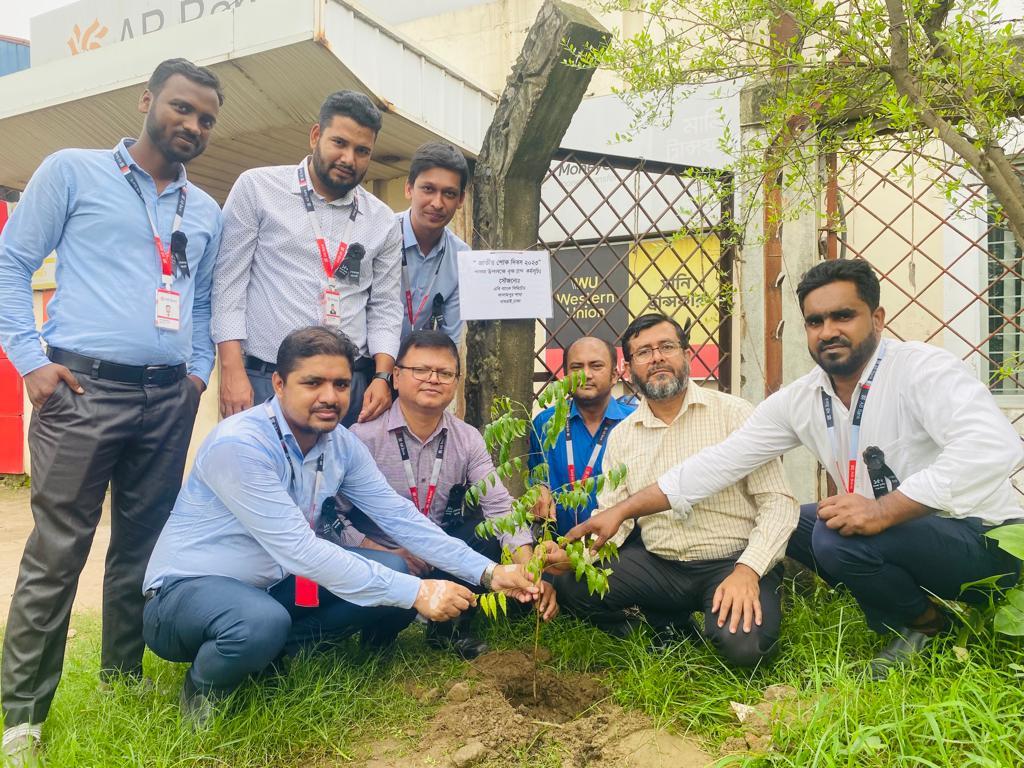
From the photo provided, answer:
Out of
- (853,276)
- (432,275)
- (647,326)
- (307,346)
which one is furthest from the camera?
(432,275)

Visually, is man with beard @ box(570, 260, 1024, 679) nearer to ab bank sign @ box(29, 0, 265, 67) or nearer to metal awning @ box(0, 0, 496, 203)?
metal awning @ box(0, 0, 496, 203)

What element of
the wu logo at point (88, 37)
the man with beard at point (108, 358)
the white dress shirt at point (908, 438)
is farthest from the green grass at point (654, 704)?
the wu logo at point (88, 37)

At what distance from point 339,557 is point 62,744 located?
1011 millimetres

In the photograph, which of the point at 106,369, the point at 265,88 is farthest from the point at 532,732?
the point at 265,88

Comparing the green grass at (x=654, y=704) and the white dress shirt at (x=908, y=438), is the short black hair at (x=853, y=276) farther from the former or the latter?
the green grass at (x=654, y=704)

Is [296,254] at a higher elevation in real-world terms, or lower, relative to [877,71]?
lower

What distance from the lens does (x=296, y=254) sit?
10.5 feet

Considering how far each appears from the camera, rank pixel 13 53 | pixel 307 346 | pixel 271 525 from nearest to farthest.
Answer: pixel 271 525 → pixel 307 346 → pixel 13 53

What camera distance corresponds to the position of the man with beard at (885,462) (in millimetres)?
2600

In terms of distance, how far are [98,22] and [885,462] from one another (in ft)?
30.5

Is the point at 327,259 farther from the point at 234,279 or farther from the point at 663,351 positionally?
the point at 663,351

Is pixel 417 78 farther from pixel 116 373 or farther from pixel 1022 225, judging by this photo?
pixel 1022 225

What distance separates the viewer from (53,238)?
2.83 m

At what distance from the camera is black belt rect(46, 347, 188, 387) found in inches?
108
